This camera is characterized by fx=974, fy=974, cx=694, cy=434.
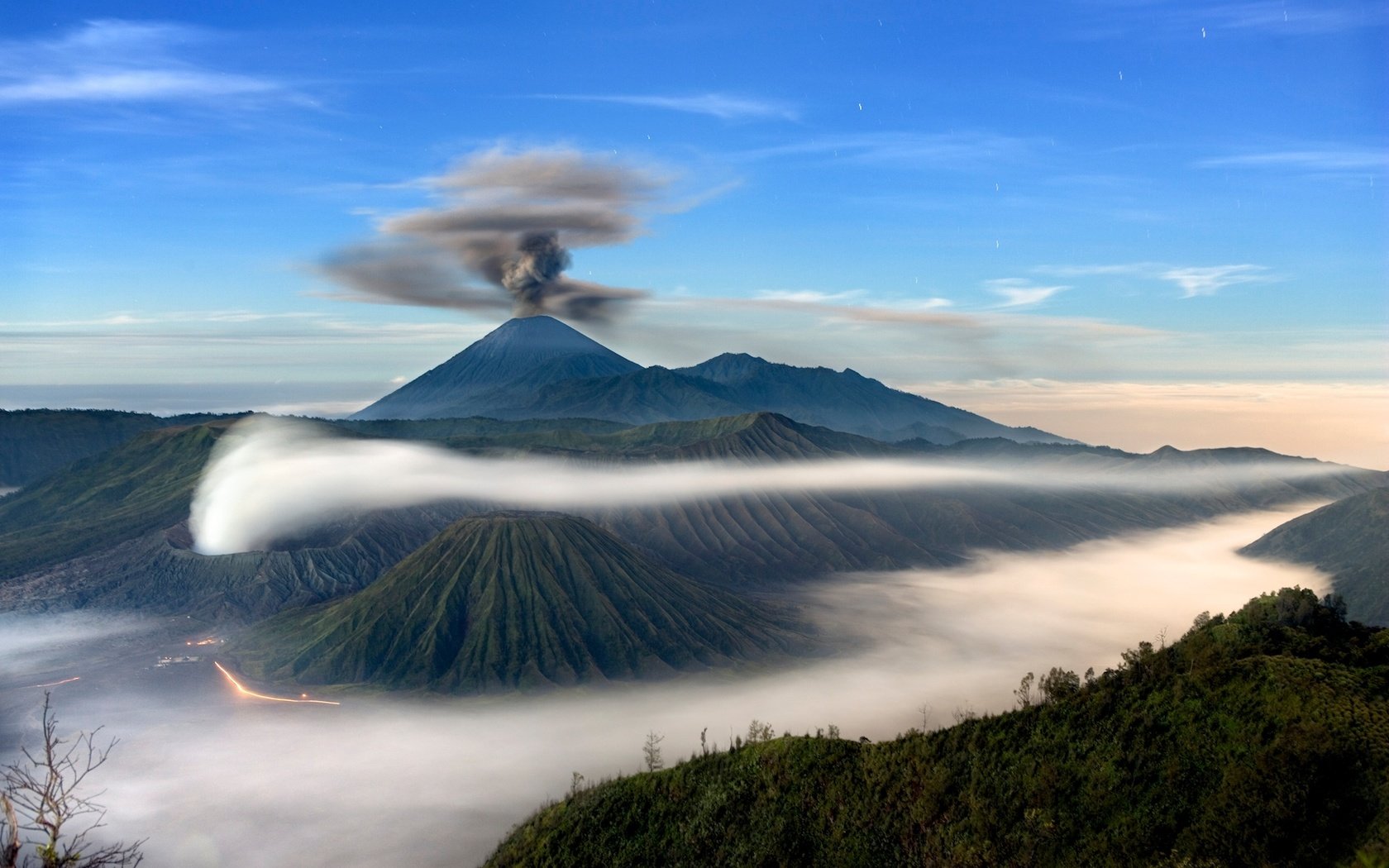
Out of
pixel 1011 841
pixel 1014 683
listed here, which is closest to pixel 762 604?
pixel 1014 683

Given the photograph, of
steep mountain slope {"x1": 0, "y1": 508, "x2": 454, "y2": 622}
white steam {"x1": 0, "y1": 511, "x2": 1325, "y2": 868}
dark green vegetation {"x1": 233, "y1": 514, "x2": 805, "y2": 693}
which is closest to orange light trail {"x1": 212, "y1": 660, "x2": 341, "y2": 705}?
white steam {"x1": 0, "y1": 511, "x2": 1325, "y2": 868}

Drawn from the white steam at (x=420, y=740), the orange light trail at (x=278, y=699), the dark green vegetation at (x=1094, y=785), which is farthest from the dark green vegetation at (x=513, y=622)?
the dark green vegetation at (x=1094, y=785)

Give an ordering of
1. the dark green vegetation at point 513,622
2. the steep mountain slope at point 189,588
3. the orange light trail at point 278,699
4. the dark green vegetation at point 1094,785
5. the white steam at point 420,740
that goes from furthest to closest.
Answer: the steep mountain slope at point 189,588 < the dark green vegetation at point 513,622 < the orange light trail at point 278,699 < the white steam at point 420,740 < the dark green vegetation at point 1094,785

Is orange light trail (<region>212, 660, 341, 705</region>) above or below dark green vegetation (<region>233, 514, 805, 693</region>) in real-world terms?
below

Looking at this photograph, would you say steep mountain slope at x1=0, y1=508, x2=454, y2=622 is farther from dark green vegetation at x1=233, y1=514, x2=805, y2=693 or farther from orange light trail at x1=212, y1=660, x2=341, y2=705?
orange light trail at x1=212, y1=660, x2=341, y2=705

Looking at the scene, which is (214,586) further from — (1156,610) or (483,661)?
(1156,610)

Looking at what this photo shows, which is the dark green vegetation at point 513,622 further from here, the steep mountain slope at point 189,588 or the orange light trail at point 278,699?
the steep mountain slope at point 189,588

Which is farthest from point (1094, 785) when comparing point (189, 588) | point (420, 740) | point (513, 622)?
point (189, 588)
